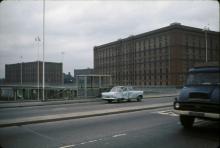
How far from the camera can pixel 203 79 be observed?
1016cm

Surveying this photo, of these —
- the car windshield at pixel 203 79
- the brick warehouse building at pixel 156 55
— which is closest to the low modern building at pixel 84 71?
the brick warehouse building at pixel 156 55

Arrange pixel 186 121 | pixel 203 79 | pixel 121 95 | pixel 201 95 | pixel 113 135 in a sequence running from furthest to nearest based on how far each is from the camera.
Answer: pixel 121 95 < pixel 186 121 < pixel 203 79 < pixel 113 135 < pixel 201 95

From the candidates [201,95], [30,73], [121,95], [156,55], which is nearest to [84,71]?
[30,73]

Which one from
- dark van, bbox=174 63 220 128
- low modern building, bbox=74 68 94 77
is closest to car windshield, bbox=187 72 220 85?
dark van, bbox=174 63 220 128

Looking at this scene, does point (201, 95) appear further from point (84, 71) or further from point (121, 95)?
point (84, 71)

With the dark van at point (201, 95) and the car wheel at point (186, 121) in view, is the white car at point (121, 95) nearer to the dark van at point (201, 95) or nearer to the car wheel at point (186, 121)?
the car wheel at point (186, 121)

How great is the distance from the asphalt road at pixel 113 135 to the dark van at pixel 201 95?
76 cm

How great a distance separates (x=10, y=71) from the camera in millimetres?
94000

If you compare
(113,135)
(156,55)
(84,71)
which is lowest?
(113,135)

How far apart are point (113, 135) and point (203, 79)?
3.87m

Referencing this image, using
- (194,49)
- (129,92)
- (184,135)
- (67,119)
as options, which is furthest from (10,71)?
(184,135)

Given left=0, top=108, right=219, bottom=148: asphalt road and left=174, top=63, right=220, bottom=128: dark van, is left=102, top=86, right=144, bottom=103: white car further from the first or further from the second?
left=174, top=63, right=220, bottom=128: dark van

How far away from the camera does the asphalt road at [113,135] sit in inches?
332

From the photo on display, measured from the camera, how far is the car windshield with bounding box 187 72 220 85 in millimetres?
9773
